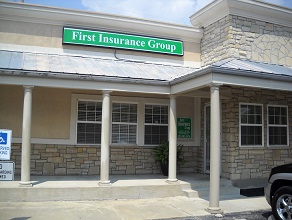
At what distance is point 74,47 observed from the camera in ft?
35.8

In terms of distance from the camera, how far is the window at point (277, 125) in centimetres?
1096

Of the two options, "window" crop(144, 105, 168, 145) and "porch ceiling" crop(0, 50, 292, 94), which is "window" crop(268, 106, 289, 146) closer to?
"porch ceiling" crop(0, 50, 292, 94)

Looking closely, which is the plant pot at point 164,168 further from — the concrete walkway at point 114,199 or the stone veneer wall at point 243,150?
the stone veneer wall at point 243,150

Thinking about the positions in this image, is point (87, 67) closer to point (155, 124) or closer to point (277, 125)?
point (155, 124)

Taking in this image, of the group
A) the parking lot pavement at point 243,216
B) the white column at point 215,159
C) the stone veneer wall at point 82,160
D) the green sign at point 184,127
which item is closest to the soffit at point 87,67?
the green sign at point 184,127

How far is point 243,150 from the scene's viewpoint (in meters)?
10.3

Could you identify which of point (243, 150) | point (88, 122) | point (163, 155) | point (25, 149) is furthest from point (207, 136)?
point (25, 149)

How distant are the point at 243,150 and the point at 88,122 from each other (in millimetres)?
5183

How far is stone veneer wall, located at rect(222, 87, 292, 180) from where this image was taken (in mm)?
10109

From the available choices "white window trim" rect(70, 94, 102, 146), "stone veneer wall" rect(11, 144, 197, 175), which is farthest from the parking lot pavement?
"white window trim" rect(70, 94, 102, 146)

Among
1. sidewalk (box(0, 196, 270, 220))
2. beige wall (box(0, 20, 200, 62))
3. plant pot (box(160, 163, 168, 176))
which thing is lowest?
sidewalk (box(0, 196, 270, 220))

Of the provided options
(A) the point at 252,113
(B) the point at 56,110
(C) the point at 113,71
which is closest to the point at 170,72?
(C) the point at 113,71

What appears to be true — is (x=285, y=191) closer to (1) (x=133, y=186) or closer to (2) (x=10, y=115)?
(1) (x=133, y=186)

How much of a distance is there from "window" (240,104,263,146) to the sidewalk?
2.18 metres
